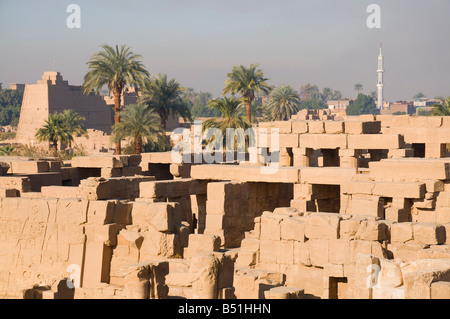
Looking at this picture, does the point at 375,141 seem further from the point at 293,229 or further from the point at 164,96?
the point at 164,96

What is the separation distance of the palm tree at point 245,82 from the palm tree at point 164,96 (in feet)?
10.7

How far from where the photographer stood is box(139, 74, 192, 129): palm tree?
42906 mm

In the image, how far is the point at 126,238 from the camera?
14.5m

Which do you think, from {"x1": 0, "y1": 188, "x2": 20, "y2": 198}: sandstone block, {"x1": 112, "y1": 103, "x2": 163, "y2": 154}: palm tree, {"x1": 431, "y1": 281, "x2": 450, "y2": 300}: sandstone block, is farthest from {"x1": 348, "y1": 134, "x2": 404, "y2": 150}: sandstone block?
{"x1": 112, "y1": 103, "x2": 163, "y2": 154}: palm tree

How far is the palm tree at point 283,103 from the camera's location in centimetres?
6344

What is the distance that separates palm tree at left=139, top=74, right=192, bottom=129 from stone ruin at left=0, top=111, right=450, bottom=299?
22.1 m

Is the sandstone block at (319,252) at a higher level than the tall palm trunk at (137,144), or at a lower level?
lower

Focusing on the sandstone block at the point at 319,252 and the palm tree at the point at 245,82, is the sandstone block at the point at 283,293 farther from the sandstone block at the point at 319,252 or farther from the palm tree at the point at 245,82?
the palm tree at the point at 245,82

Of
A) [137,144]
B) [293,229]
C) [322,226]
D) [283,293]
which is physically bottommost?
[283,293]

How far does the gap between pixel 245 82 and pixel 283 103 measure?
59.6 ft

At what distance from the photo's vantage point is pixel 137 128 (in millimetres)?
38406

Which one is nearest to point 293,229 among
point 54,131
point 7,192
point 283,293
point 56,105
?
point 283,293

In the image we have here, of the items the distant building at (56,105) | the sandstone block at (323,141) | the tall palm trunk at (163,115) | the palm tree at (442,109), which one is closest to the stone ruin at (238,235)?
the sandstone block at (323,141)

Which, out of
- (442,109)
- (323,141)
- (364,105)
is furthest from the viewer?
(364,105)
